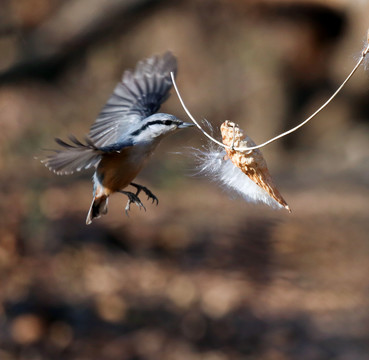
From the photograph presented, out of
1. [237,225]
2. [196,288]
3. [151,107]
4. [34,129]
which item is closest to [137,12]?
[34,129]

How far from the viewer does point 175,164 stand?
8.82 m

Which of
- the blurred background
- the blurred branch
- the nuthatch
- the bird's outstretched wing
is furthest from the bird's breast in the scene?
the blurred branch

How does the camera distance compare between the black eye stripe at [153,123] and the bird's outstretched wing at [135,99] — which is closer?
the black eye stripe at [153,123]

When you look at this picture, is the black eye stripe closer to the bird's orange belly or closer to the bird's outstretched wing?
the bird's orange belly

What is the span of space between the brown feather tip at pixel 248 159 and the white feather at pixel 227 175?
12 cm

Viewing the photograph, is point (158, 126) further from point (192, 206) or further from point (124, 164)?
point (192, 206)

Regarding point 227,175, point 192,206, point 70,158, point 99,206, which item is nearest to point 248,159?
point 227,175

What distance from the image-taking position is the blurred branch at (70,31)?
8930 mm

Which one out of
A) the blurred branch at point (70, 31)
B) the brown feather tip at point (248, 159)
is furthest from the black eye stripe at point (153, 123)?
the blurred branch at point (70, 31)

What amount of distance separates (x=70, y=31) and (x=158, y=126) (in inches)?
277

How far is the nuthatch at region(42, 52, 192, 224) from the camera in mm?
2064

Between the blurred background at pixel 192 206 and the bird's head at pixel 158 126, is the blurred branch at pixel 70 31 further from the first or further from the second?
the bird's head at pixel 158 126

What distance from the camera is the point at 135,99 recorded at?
2.82m

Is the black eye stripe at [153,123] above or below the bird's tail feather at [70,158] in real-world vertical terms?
above
